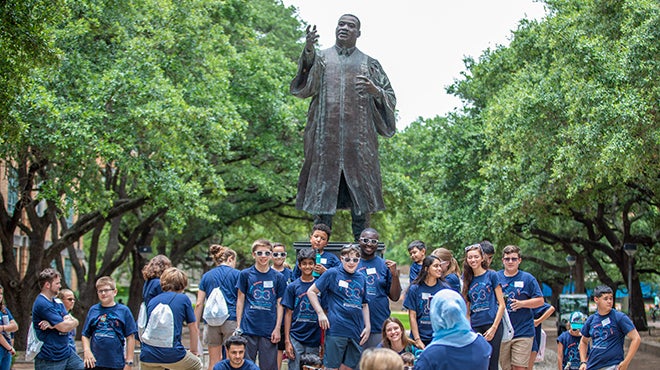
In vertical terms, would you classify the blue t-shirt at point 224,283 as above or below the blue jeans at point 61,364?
above

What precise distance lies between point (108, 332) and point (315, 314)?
2143 mm

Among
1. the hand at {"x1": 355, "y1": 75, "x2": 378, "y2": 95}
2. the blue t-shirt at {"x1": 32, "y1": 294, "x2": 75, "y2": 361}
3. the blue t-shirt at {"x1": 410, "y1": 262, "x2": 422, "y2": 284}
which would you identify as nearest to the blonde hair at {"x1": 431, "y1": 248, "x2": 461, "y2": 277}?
the blue t-shirt at {"x1": 410, "y1": 262, "x2": 422, "y2": 284}

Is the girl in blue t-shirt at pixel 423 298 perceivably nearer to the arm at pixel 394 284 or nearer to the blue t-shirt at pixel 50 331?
the arm at pixel 394 284

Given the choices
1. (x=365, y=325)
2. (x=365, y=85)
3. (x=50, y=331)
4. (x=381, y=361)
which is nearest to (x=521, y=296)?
(x=365, y=325)

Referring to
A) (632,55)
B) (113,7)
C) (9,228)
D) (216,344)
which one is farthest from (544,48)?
(216,344)

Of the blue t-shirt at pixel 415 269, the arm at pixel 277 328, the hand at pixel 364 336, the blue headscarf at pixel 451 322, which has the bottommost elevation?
the blue headscarf at pixel 451 322

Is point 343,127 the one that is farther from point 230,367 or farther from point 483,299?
point 230,367

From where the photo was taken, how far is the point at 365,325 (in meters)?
9.00

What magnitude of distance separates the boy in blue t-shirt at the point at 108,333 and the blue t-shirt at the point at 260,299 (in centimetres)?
122

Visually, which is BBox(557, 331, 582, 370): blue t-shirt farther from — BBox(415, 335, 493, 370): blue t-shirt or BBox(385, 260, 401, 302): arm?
BBox(415, 335, 493, 370): blue t-shirt

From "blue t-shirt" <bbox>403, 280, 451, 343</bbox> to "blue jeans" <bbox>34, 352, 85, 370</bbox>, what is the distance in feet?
12.4

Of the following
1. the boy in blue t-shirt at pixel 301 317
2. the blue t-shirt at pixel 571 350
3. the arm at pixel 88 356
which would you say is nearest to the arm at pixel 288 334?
the boy in blue t-shirt at pixel 301 317

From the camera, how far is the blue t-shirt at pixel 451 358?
5742 millimetres

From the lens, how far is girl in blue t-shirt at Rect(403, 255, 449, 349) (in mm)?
8773
